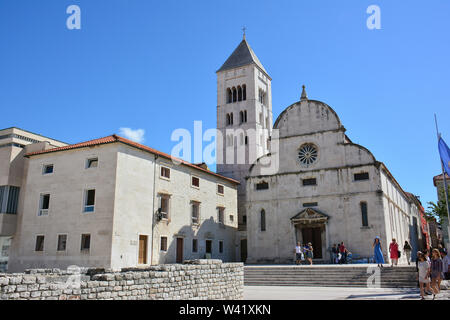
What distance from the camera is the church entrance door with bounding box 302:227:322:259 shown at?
31.7 m

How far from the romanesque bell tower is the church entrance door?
60.4 ft

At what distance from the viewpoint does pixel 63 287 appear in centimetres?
921

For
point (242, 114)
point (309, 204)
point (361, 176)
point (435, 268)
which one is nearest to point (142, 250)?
point (309, 204)

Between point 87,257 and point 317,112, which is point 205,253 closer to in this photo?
point 87,257

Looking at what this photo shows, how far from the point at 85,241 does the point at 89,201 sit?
109 inches

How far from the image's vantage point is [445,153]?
67.7ft

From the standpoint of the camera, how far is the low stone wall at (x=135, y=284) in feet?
28.6

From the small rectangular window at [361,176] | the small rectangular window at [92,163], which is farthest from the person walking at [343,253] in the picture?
the small rectangular window at [92,163]

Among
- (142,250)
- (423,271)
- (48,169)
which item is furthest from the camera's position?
(48,169)

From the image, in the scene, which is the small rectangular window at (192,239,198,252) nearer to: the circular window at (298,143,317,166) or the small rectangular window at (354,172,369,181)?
the circular window at (298,143,317,166)

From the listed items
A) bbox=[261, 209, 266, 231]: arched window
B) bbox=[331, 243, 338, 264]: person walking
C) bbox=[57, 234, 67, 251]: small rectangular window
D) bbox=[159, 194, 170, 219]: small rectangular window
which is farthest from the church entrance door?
bbox=[57, 234, 67, 251]: small rectangular window

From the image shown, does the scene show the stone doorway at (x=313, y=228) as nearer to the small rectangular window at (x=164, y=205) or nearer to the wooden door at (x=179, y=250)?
the wooden door at (x=179, y=250)

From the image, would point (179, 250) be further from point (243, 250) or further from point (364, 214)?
point (364, 214)
